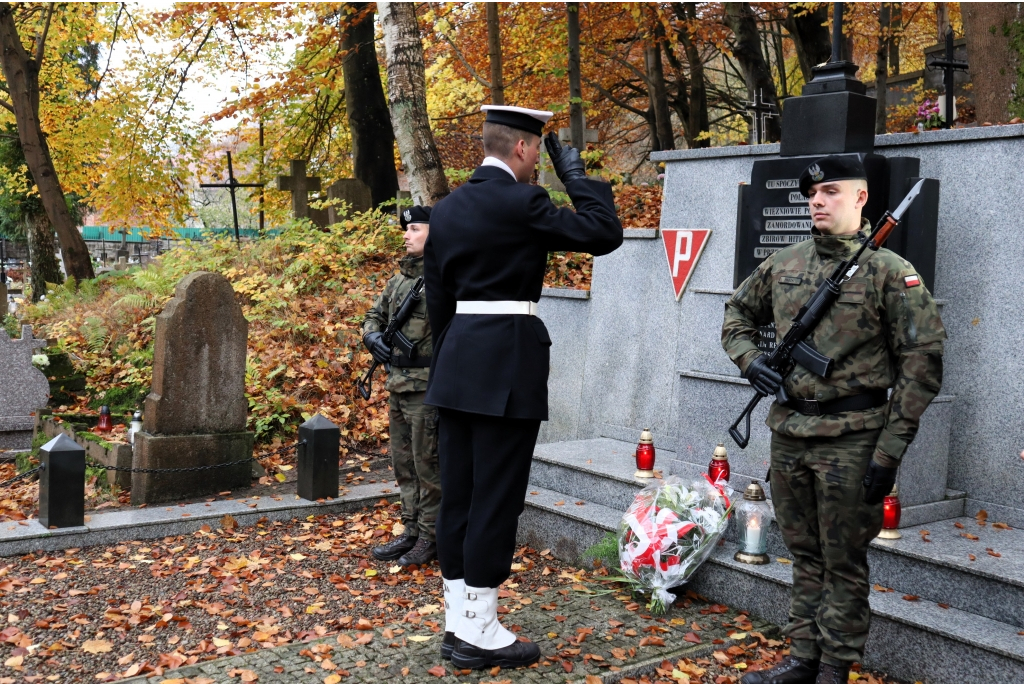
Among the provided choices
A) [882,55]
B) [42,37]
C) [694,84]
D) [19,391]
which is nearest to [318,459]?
[19,391]

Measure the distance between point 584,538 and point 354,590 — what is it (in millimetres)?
1469

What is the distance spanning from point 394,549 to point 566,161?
3.19m

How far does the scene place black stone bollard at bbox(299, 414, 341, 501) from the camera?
7441 mm

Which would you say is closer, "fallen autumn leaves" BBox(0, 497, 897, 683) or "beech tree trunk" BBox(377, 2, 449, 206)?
"fallen autumn leaves" BBox(0, 497, 897, 683)

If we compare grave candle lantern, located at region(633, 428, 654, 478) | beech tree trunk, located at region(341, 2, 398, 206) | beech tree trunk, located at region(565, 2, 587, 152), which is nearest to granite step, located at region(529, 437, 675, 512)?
grave candle lantern, located at region(633, 428, 654, 478)

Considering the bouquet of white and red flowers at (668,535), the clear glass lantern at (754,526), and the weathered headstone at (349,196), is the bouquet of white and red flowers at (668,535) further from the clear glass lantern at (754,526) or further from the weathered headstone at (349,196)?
the weathered headstone at (349,196)

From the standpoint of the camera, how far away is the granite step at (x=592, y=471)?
6180mm

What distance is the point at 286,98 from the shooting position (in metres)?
18.4

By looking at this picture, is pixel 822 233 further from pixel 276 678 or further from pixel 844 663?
pixel 276 678

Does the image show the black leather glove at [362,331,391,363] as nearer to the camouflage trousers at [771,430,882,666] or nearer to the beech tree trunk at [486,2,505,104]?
the camouflage trousers at [771,430,882,666]

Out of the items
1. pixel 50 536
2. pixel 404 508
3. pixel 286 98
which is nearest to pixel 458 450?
pixel 404 508

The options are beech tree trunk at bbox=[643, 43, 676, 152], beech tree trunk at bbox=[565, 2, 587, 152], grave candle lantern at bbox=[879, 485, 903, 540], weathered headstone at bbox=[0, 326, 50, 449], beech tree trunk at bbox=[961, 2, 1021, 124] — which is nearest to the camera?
grave candle lantern at bbox=[879, 485, 903, 540]

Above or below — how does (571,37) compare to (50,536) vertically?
above

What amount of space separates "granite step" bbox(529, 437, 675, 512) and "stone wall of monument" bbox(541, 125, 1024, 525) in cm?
40
